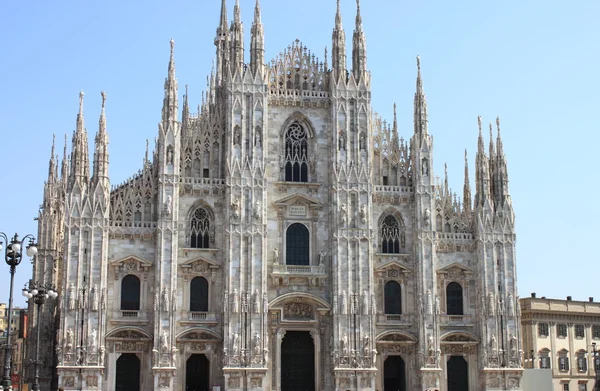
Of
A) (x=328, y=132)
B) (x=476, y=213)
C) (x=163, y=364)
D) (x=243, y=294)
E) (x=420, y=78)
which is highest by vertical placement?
(x=420, y=78)

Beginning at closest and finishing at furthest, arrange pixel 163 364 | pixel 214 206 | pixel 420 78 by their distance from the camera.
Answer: pixel 163 364 < pixel 214 206 < pixel 420 78

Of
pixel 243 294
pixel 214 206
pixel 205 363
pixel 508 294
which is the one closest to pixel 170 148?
pixel 214 206

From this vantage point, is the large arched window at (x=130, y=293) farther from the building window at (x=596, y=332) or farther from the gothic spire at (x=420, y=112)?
the building window at (x=596, y=332)

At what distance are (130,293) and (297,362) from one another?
34.2 ft

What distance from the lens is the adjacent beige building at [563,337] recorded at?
7194 centimetres

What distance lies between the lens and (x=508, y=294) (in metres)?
53.4

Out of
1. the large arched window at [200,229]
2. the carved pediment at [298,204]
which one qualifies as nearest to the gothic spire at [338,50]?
the carved pediment at [298,204]

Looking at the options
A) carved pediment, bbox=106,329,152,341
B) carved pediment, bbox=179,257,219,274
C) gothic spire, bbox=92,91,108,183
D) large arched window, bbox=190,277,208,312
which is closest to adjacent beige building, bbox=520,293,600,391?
large arched window, bbox=190,277,208,312

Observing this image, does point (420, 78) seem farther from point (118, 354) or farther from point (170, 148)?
point (118, 354)

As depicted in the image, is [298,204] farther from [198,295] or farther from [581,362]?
[581,362]

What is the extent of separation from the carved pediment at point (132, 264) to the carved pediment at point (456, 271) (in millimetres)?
17504

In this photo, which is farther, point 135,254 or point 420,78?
point 420,78

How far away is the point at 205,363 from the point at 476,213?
18.6m

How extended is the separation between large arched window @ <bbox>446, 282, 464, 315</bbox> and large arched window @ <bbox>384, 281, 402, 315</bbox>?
2.95 meters
